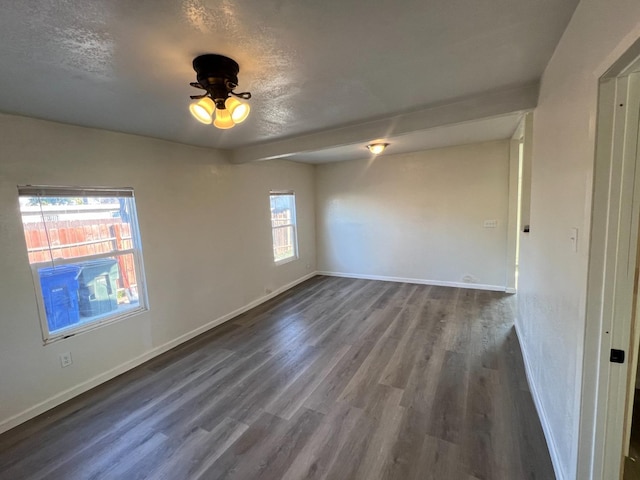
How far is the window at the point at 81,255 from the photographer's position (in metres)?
2.28

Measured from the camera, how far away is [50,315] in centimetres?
236

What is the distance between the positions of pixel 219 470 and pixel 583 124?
2.61 meters

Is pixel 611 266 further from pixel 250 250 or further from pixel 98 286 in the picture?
pixel 250 250

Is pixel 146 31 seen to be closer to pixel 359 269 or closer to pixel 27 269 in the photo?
pixel 27 269

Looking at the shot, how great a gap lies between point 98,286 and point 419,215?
4.64 m

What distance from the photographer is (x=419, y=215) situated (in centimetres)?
503

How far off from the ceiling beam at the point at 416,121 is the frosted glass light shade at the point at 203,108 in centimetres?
161

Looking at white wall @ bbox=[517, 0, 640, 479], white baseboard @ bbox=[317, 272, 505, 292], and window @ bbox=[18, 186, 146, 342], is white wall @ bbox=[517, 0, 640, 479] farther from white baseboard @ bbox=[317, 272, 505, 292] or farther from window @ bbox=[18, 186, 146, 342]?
window @ bbox=[18, 186, 146, 342]

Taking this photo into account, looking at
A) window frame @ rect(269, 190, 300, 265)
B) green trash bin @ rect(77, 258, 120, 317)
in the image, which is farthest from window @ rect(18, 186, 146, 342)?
window frame @ rect(269, 190, 300, 265)

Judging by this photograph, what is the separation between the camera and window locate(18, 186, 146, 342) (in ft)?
7.49

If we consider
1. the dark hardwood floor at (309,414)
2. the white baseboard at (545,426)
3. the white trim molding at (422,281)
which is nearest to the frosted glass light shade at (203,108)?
the dark hardwood floor at (309,414)

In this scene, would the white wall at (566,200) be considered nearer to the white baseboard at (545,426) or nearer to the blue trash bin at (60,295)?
the white baseboard at (545,426)

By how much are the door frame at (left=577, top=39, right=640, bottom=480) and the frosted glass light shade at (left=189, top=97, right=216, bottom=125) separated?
1.78 metres

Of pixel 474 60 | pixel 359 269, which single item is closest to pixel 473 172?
pixel 359 269
